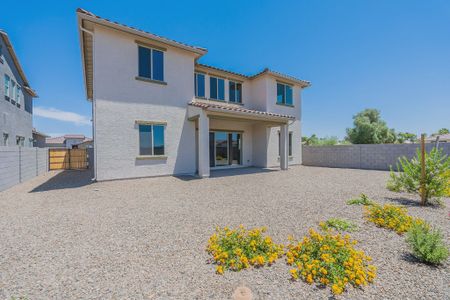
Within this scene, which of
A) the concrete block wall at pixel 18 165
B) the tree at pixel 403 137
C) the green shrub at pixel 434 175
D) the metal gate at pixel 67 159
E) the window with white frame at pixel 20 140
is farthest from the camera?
the tree at pixel 403 137

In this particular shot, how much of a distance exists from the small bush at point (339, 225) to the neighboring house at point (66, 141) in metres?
40.4

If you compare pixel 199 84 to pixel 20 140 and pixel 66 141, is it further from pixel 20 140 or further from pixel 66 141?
pixel 66 141

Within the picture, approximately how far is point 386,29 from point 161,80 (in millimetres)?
11579

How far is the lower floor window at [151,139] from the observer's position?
9492 millimetres

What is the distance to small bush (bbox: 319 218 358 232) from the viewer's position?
3729mm

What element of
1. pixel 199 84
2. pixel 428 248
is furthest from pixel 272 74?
pixel 428 248

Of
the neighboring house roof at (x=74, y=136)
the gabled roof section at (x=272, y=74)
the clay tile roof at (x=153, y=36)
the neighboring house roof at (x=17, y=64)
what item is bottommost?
the neighboring house roof at (x=74, y=136)

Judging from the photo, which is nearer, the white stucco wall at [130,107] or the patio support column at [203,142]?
the white stucco wall at [130,107]

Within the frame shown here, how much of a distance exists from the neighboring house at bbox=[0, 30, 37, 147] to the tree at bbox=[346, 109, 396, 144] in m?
35.5

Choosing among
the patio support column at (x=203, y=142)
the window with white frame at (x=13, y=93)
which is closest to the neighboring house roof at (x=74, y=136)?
the window with white frame at (x=13, y=93)

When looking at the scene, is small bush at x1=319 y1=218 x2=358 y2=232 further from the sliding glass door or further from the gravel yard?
the sliding glass door

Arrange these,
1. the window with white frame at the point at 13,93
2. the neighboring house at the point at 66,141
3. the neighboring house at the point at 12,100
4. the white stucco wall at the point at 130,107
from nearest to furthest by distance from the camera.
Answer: the white stucco wall at the point at 130,107 → the neighboring house at the point at 12,100 → the window with white frame at the point at 13,93 → the neighboring house at the point at 66,141

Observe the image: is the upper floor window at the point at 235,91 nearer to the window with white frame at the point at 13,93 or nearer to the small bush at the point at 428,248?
the small bush at the point at 428,248

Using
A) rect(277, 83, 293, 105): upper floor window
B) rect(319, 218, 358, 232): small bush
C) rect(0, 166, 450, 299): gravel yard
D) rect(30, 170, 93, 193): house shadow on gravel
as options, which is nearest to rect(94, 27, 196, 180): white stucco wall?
rect(30, 170, 93, 193): house shadow on gravel
